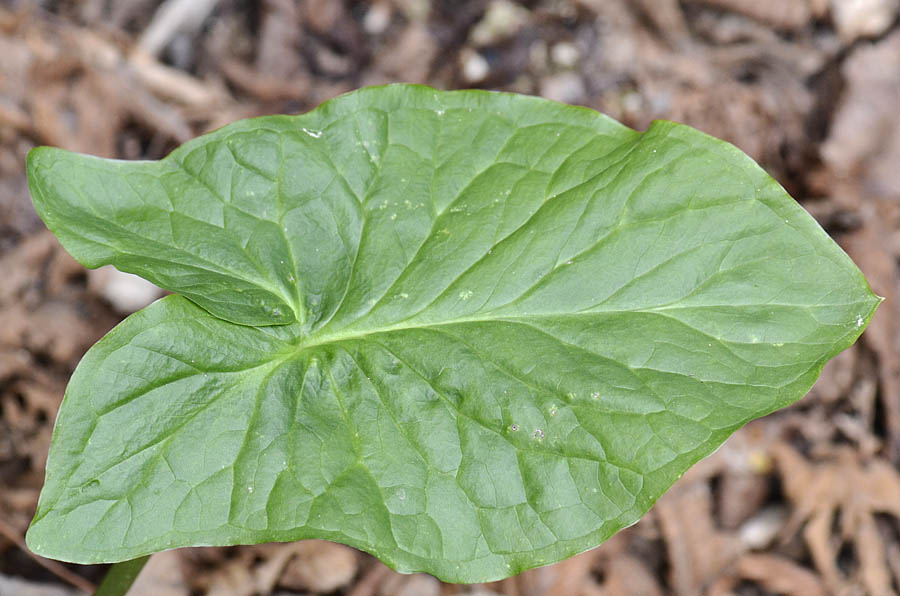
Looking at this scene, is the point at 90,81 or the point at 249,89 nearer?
the point at 90,81

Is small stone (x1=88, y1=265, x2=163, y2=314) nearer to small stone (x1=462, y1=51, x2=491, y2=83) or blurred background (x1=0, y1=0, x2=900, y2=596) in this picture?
blurred background (x1=0, y1=0, x2=900, y2=596)

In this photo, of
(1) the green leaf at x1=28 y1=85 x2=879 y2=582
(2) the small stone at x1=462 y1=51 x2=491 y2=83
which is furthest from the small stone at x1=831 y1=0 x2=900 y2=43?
(1) the green leaf at x1=28 y1=85 x2=879 y2=582

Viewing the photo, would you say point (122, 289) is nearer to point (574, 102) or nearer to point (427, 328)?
point (427, 328)

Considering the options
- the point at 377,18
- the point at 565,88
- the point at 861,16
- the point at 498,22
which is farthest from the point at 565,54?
the point at 861,16

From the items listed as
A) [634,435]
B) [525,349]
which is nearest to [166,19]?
[525,349]

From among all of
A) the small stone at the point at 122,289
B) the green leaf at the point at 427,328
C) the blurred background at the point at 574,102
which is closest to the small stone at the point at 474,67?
the blurred background at the point at 574,102

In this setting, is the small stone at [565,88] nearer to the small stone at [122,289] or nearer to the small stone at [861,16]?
the small stone at [861,16]

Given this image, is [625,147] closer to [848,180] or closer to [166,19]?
[848,180]
